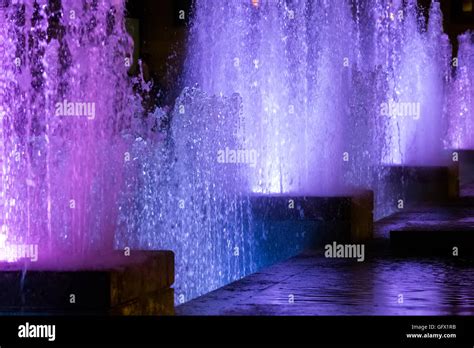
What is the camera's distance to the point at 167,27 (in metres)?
43.0

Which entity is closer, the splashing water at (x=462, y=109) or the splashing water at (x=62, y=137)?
the splashing water at (x=62, y=137)

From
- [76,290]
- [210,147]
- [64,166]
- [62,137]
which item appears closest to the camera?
[76,290]

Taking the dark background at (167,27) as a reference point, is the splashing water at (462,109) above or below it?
below

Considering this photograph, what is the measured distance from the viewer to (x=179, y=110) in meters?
11.3

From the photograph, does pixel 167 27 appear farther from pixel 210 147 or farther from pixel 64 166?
pixel 64 166

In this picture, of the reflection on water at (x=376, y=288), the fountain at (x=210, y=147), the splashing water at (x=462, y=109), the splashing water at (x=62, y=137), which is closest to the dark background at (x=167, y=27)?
the splashing water at (x=462, y=109)

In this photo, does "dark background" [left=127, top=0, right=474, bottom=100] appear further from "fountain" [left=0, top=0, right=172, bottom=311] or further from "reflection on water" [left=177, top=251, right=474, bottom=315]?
"reflection on water" [left=177, top=251, right=474, bottom=315]

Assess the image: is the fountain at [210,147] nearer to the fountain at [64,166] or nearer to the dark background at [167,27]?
the fountain at [64,166]

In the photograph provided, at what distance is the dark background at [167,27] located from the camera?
42.4 metres

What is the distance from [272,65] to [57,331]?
8.38 metres

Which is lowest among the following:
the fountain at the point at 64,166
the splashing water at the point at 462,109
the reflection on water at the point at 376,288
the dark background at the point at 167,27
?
the reflection on water at the point at 376,288

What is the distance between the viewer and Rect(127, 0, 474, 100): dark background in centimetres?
4241

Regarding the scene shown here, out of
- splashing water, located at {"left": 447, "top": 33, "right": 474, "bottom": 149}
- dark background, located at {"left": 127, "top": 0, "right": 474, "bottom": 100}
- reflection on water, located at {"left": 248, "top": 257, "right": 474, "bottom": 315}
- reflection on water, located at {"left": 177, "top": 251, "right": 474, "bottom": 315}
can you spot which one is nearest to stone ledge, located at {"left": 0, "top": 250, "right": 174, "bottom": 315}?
reflection on water, located at {"left": 177, "top": 251, "right": 474, "bottom": 315}

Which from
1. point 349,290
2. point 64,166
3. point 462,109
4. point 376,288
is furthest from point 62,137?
point 462,109
